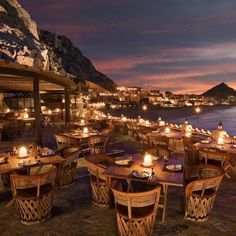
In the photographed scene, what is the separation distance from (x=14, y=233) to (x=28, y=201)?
0.60 metres

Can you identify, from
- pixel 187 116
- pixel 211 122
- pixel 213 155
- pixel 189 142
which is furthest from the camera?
pixel 187 116

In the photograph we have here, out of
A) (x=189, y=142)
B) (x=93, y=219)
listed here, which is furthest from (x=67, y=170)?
(x=189, y=142)

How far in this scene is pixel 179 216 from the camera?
5895 millimetres

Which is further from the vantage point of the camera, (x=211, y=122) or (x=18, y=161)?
(x=211, y=122)

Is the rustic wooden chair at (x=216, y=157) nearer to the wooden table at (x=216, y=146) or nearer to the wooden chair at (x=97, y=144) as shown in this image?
the wooden table at (x=216, y=146)

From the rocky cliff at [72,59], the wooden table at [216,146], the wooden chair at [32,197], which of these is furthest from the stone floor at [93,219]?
the rocky cliff at [72,59]

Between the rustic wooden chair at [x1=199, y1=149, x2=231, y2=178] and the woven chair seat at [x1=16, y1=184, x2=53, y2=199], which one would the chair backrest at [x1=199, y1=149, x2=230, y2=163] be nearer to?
the rustic wooden chair at [x1=199, y1=149, x2=231, y2=178]

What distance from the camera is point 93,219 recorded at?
5.80m

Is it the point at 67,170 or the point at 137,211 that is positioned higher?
the point at 67,170

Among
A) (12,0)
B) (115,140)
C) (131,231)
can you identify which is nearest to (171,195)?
(131,231)

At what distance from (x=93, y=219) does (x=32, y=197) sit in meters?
1.31

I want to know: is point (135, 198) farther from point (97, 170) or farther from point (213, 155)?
point (213, 155)

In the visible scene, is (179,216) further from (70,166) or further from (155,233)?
(70,166)

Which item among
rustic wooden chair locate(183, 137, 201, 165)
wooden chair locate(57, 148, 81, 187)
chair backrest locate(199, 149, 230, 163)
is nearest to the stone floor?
wooden chair locate(57, 148, 81, 187)
